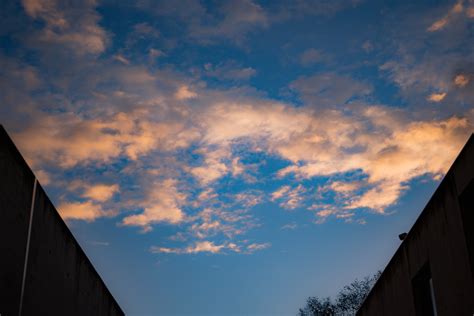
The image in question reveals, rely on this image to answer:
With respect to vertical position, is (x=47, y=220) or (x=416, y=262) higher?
(x=47, y=220)

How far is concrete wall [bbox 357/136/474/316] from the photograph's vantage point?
945 cm

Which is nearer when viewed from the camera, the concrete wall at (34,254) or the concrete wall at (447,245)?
the concrete wall at (34,254)

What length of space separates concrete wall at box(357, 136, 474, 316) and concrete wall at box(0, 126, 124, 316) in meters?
7.95

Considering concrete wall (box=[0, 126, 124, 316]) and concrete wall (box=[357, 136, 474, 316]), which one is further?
concrete wall (box=[357, 136, 474, 316])

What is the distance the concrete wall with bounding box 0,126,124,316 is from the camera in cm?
926

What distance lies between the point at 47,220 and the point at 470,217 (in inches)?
329

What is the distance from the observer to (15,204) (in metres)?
9.66

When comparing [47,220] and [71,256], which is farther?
[71,256]

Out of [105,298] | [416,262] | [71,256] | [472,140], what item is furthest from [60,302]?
[472,140]

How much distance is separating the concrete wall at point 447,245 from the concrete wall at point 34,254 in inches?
313

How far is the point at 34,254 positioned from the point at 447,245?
8086 mm

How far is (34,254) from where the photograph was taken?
1062 centimetres

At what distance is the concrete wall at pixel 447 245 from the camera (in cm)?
945

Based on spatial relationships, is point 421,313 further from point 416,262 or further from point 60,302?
point 60,302
